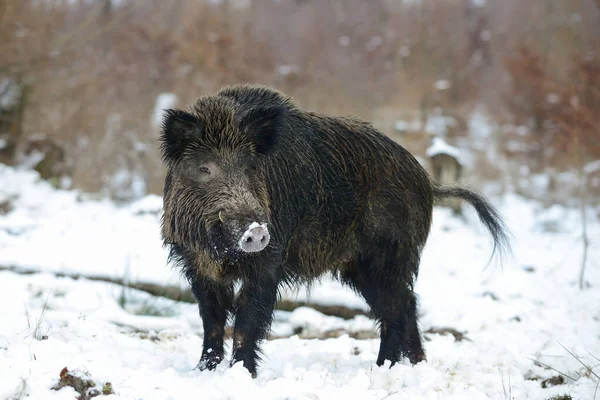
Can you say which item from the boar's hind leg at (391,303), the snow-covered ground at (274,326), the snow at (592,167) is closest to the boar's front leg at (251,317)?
the snow-covered ground at (274,326)

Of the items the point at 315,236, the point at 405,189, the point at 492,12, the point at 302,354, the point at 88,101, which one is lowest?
the point at 302,354

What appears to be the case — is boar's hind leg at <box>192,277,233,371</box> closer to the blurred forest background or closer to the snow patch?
the blurred forest background

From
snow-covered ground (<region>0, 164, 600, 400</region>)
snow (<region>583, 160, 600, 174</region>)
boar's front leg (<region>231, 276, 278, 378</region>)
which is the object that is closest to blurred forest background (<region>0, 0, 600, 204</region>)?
snow (<region>583, 160, 600, 174</region>)

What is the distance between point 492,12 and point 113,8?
88.6ft

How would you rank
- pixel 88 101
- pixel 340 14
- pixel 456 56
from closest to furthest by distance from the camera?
pixel 88 101
pixel 456 56
pixel 340 14

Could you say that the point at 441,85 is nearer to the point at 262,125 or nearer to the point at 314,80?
the point at 314,80

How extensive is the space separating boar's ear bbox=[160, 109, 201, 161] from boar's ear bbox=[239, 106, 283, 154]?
0.98ft

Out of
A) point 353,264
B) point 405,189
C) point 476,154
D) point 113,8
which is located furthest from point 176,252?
point 476,154

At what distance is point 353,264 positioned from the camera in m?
4.45

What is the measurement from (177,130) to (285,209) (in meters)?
0.84

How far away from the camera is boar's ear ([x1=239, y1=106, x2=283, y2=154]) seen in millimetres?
3645

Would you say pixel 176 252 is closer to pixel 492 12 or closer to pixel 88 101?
pixel 88 101

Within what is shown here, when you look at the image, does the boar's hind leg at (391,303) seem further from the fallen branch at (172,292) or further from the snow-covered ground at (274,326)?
the fallen branch at (172,292)

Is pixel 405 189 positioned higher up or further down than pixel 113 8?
further down
